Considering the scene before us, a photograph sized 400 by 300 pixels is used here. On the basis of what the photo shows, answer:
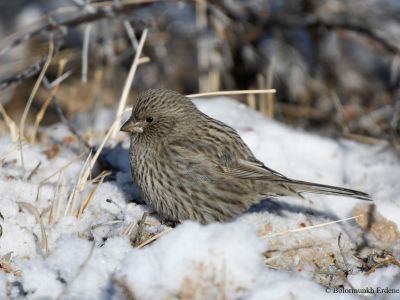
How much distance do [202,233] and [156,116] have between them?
169cm

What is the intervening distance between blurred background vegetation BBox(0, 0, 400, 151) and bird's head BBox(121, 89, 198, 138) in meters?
1.65

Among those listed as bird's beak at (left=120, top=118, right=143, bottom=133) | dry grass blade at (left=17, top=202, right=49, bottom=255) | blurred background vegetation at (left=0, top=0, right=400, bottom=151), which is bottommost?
blurred background vegetation at (left=0, top=0, right=400, bottom=151)

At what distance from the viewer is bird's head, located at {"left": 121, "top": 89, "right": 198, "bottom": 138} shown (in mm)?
4504

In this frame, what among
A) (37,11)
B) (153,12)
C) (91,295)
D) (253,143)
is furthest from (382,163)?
(37,11)

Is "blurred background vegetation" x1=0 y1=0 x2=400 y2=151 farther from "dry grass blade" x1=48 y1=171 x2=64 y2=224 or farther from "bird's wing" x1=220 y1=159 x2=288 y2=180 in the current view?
"dry grass blade" x1=48 y1=171 x2=64 y2=224

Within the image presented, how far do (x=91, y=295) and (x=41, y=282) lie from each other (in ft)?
0.89

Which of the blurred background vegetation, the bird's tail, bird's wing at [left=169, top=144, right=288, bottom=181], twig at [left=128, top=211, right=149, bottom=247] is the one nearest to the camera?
twig at [left=128, top=211, right=149, bottom=247]

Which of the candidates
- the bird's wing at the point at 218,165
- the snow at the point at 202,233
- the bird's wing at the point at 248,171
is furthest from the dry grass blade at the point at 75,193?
the bird's wing at the point at 248,171

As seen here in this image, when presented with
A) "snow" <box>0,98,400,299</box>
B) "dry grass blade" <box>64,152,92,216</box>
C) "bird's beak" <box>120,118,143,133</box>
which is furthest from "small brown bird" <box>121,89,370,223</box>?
"dry grass blade" <box>64,152,92,216</box>

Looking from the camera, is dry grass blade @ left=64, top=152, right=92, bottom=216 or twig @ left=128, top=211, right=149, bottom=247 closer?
twig @ left=128, top=211, right=149, bottom=247

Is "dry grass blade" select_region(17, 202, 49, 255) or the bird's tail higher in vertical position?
"dry grass blade" select_region(17, 202, 49, 255)

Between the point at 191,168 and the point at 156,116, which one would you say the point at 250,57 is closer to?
the point at 156,116

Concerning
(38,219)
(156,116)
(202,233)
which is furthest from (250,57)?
(202,233)

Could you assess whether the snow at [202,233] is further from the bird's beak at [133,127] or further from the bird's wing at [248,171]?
the bird's beak at [133,127]
